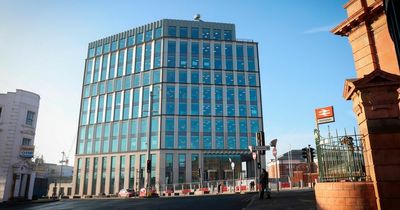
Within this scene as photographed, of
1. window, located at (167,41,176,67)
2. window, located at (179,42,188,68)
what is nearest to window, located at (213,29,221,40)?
window, located at (179,42,188,68)

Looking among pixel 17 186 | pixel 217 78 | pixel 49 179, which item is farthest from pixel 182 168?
pixel 49 179

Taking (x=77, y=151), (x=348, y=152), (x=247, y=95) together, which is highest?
(x=247, y=95)

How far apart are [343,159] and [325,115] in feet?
77.7

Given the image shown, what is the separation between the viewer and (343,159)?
25.6ft

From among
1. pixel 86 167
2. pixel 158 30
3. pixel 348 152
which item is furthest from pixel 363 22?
pixel 86 167

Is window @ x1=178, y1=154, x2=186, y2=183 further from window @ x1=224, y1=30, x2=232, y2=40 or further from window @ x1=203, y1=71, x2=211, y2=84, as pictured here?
window @ x1=224, y1=30, x2=232, y2=40

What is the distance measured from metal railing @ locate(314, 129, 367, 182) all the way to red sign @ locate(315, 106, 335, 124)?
71.2 feet

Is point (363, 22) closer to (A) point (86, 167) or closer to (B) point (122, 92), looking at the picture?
(B) point (122, 92)

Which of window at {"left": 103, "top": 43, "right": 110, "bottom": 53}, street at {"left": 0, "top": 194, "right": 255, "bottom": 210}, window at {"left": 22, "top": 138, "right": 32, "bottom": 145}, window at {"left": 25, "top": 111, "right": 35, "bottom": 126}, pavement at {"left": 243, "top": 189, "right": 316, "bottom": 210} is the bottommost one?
street at {"left": 0, "top": 194, "right": 255, "bottom": 210}

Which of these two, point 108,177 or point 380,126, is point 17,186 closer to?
point 380,126

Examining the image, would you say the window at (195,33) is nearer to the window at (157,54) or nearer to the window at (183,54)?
the window at (183,54)

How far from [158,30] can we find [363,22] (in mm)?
59127

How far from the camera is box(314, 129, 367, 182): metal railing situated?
24.9 feet

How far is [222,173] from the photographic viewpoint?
197 ft
